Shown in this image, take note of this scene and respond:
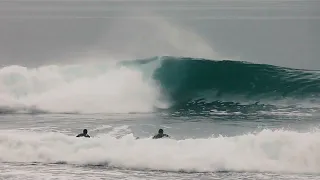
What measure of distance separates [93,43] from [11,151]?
45.3 meters

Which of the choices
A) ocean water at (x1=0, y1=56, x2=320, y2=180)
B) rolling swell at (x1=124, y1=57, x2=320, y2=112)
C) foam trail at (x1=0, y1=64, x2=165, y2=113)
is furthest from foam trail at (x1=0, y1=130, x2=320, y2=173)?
foam trail at (x1=0, y1=64, x2=165, y2=113)

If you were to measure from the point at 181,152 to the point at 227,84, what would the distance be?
535 inches

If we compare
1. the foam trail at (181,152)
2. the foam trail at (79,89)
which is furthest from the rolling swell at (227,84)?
the foam trail at (181,152)

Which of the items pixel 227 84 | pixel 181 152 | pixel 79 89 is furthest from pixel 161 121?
pixel 79 89

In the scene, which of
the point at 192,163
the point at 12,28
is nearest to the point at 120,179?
the point at 192,163

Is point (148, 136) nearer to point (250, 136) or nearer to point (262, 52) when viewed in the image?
point (250, 136)

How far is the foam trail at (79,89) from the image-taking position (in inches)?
1288

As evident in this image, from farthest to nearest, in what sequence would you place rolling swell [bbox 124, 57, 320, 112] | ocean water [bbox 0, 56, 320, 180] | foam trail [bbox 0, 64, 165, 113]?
rolling swell [bbox 124, 57, 320, 112]
foam trail [bbox 0, 64, 165, 113]
ocean water [bbox 0, 56, 320, 180]

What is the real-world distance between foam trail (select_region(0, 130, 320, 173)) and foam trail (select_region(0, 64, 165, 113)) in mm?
8791

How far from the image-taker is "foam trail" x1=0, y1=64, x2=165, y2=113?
107 feet

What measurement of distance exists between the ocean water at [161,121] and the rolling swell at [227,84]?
0.16ft

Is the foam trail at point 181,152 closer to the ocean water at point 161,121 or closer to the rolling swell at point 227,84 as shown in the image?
the ocean water at point 161,121

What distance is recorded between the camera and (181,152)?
22.2 m

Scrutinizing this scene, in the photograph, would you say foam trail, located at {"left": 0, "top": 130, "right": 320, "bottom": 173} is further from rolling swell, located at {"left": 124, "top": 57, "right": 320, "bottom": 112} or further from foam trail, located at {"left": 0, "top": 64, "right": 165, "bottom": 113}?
foam trail, located at {"left": 0, "top": 64, "right": 165, "bottom": 113}
